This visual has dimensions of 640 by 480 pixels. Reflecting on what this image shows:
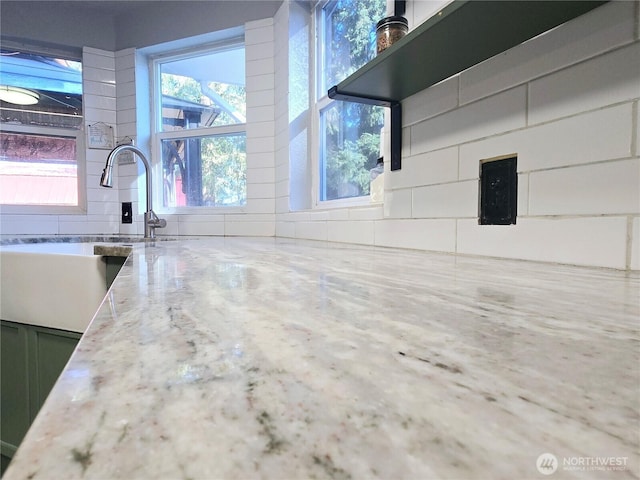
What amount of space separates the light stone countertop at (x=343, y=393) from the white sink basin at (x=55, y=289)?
0.95 metres

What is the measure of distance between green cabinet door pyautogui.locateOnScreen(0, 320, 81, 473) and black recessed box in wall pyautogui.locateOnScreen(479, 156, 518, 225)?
1.28 metres

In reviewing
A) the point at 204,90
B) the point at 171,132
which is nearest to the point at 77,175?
the point at 171,132

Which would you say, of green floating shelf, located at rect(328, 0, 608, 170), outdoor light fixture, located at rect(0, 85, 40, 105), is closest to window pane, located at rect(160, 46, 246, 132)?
outdoor light fixture, located at rect(0, 85, 40, 105)

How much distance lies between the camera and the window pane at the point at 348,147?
1.68m

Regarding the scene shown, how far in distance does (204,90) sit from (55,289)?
6.13 ft

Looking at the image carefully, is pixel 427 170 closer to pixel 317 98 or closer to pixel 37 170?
pixel 317 98

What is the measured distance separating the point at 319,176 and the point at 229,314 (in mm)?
1791

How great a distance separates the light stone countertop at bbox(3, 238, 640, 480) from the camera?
14cm

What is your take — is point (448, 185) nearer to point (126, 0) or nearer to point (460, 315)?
point (460, 315)

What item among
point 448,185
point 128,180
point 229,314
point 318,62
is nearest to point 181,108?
point 128,180

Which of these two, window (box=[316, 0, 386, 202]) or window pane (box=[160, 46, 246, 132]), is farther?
window pane (box=[160, 46, 246, 132])

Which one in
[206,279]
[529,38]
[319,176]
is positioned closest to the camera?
[206,279]

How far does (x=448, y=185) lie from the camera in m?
1.04

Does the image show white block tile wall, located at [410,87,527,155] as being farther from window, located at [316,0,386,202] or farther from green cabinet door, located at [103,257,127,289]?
green cabinet door, located at [103,257,127,289]
